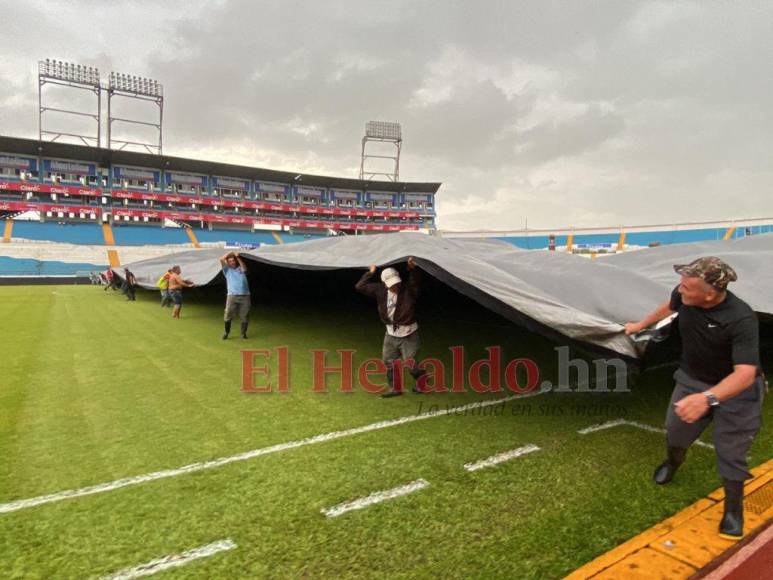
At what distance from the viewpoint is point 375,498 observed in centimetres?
275

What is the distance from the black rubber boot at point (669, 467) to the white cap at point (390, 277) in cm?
262

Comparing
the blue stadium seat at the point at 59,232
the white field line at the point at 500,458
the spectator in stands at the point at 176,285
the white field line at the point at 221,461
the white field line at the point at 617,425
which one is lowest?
the white field line at the point at 221,461

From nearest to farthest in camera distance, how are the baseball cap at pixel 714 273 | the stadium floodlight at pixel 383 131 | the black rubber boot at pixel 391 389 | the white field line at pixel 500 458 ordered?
the baseball cap at pixel 714 273 → the white field line at pixel 500 458 → the black rubber boot at pixel 391 389 → the stadium floodlight at pixel 383 131

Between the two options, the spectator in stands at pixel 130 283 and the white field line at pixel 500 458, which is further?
the spectator in stands at pixel 130 283

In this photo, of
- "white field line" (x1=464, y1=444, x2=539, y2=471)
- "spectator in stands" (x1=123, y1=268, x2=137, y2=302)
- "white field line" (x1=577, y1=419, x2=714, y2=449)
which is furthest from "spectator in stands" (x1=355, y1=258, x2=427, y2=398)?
"spectator in stands" (x1=123, y1=268, x2=137, y2=302)

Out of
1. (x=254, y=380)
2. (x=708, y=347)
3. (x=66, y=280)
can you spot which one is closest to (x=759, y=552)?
(x=708, y=347)

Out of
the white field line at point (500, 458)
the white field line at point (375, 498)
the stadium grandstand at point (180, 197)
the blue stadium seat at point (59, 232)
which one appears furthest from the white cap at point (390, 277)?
the stadium grandstand at point (180, 197)

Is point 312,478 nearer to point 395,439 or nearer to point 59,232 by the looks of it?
point 395,439

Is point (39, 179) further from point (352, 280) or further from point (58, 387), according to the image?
point (58, 387)

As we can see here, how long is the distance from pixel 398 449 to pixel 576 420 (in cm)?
167

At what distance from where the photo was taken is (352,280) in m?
10.6

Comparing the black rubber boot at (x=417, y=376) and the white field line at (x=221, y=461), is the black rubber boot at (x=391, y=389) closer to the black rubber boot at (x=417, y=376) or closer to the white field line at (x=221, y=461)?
the black rubber boot at (x=417, y=376)

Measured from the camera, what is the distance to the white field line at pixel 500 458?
10.4ft

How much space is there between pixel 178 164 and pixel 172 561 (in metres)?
48.2
